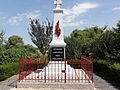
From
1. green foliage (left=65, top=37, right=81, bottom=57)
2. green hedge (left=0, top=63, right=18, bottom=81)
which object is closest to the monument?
green hedge (left=0, top=63, right=18, bottom=81)

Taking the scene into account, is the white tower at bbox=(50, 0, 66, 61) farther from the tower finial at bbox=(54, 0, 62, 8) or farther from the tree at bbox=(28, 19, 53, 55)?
the tree at bbox=(28, 19, 53, 55)

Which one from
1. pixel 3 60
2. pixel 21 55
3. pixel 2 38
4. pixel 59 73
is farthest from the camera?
pixel 2 38

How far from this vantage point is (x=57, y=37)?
12.2 metres

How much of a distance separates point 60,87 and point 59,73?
1565 mm

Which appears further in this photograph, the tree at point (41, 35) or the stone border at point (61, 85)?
the tree at point (41, 35)

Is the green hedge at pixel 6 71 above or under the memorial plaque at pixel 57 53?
under

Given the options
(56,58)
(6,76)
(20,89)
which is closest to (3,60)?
(6,76)

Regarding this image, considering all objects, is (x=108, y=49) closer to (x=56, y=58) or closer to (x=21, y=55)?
(x=56, y=58)

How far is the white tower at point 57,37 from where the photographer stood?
12.0m

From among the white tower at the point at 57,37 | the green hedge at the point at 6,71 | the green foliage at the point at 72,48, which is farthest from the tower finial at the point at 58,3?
the green foliage at the point at 72,48

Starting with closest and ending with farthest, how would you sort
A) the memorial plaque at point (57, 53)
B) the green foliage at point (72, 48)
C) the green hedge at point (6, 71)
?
the memorial plaque at point (57, 53), the green hedge at point (6, 71), the green foliage at point (72, 48)

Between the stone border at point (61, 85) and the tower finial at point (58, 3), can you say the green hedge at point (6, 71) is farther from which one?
the tower finial at point (58, 3)

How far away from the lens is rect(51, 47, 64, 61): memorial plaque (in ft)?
39.3

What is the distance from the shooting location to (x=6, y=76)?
1284 cm
